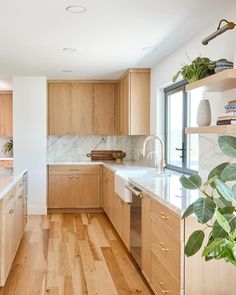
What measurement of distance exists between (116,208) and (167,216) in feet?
8.61

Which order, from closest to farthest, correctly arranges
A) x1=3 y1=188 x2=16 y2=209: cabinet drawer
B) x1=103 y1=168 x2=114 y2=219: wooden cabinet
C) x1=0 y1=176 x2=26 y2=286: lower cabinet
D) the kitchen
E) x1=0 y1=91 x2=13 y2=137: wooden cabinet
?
the kitchen
x1=0 y1=176 x2=26 y2=286: lower cabinet
x1=3 y1=188 x2=16 y2=209: cabinet drawer
x1=103 y1=168 x2=114 y2=219: wooden cabinet
x1=0 y1=91 x2=13 y2=137: wooden cabinet

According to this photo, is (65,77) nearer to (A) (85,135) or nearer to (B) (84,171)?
(A) (85,135)

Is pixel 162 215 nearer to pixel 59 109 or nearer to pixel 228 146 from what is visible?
pixel 228 146

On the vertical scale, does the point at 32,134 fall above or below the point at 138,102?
below

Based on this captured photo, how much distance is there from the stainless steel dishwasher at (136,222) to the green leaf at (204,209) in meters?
1.88

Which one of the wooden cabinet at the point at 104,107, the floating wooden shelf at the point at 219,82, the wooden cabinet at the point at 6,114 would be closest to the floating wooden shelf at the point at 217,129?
the floating wooden shelf at the point at 219,82

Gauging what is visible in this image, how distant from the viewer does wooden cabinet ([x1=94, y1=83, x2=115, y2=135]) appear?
727cm

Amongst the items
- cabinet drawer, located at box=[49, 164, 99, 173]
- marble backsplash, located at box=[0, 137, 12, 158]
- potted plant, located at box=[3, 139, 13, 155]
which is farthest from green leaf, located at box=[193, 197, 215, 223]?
marble backsplash, located at box=[0, 137, 12, 158]

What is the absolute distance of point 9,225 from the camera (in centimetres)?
374

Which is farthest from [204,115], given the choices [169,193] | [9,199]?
[9,199]

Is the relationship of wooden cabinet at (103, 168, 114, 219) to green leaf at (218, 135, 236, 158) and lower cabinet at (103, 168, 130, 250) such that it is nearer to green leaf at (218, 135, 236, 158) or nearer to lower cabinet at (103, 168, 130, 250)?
lower cabinet at (103, 168, 130, 250)

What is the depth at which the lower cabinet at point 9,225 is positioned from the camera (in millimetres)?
3387

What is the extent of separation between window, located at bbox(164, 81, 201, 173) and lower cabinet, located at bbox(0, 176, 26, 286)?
2012mm

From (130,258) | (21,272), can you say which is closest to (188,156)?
(130,258)
